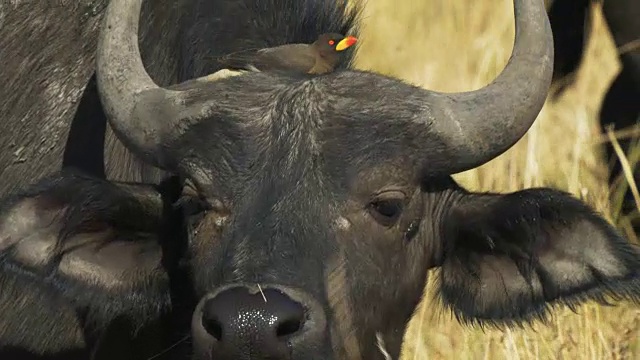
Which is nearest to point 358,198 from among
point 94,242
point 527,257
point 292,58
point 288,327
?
point 288,327

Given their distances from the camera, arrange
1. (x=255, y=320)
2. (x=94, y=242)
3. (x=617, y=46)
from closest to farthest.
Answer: (x=255, y=320) < (x=94, y=242) < (x=617, y=46)

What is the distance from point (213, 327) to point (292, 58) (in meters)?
1.62

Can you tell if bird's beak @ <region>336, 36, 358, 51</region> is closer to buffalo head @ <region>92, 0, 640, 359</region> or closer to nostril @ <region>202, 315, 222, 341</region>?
buffalo head @ <region>92, 0, 640, 359</region>

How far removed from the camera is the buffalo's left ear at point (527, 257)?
5.91 metres

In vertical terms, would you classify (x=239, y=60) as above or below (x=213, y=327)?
above

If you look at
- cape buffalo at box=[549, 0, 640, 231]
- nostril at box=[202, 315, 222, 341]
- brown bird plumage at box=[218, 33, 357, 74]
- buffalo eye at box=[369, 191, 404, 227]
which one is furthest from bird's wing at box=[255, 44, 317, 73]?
cape buffalo at box=[549, 0, 640, 231]

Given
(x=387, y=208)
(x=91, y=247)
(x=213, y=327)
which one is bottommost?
(x=91, y=247)

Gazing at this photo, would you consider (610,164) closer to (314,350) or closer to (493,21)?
(493,21)

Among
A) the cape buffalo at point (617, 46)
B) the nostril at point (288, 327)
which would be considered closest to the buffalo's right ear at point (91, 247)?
the nostril at point (288, 327)

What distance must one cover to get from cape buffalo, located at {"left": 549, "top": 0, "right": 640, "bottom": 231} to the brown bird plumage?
119 inches

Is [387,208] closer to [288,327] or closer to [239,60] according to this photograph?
[288,327]

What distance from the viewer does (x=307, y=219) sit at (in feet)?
18.4

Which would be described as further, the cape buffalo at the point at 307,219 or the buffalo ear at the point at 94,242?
the buffalo ear at the point at 94,242

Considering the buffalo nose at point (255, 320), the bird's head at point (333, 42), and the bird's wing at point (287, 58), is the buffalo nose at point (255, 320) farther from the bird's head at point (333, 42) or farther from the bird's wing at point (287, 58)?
the bird's head at point (333, 42)
